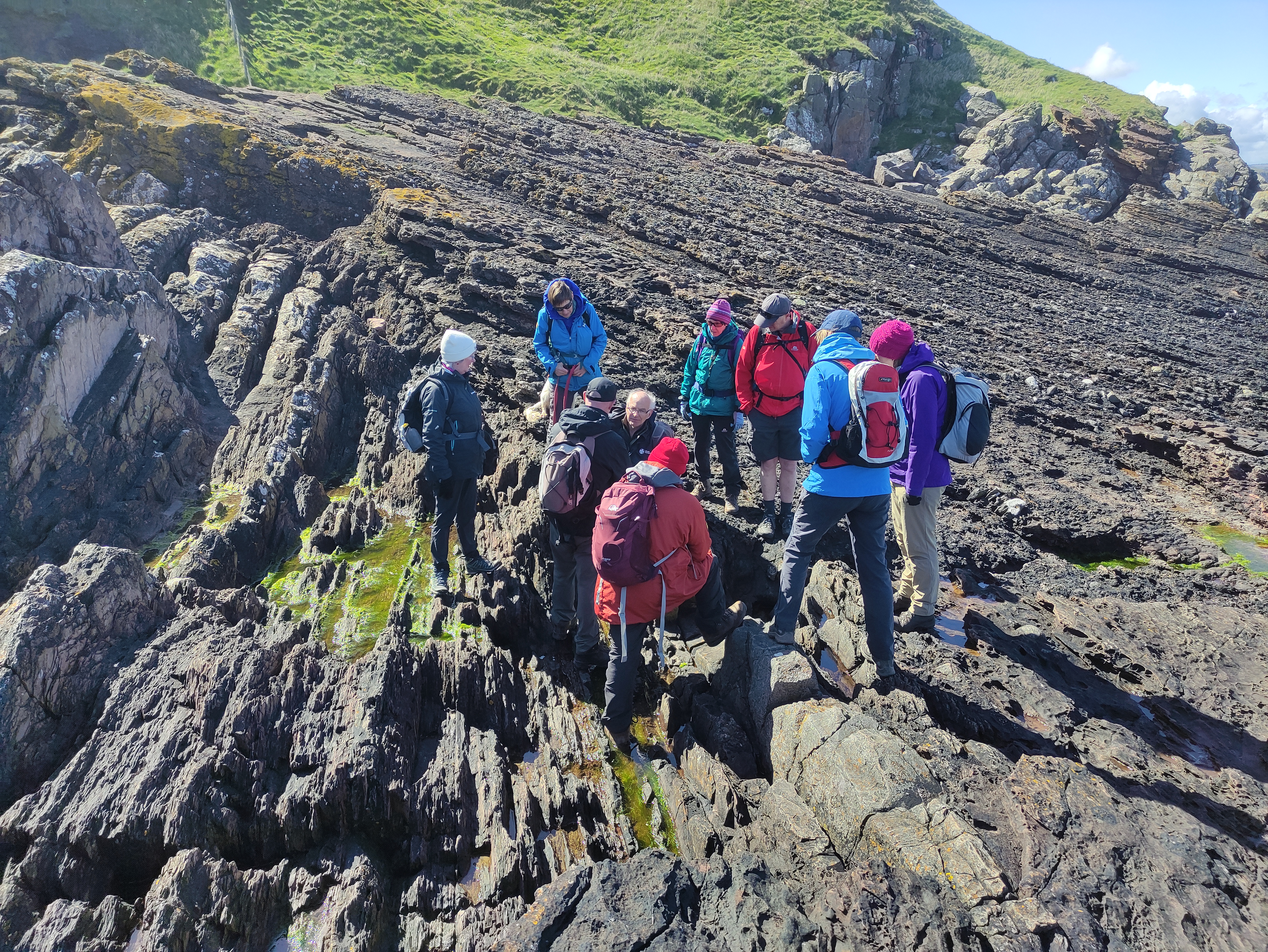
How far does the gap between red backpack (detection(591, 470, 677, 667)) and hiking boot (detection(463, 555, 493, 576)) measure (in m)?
2.53

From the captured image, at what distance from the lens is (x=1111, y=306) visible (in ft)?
59.5

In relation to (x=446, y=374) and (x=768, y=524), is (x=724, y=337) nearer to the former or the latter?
(x=768, y=524)

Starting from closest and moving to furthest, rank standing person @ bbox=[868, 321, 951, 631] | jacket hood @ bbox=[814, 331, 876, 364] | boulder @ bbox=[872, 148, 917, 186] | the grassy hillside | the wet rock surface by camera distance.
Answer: the wet rock surface < jacket hood @ bbox=[814, 331, 876, 364] < standing person @ bbox=[868, 321, 951, 631] < the grassy hillside < boulder @ bbox=[872, 148, 917, 186]

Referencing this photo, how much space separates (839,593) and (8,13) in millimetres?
39592

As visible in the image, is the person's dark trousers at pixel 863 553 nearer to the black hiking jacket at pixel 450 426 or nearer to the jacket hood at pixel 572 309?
the black hiking jacket at pixel 450 426

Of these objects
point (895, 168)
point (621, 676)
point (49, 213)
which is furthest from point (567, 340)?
point (895, 168)

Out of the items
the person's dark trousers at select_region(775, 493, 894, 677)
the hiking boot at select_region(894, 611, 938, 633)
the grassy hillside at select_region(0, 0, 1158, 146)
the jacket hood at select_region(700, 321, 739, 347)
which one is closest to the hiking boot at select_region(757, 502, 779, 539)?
the hiking boot at select_region(894, 611, 938, 633)

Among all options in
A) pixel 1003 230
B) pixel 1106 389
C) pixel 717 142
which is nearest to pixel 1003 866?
pixel 1106 389

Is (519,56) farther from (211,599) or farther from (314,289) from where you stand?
(211,599)

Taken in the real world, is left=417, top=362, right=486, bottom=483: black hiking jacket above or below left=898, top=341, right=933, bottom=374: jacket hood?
below

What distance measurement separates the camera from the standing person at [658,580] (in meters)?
Result: 4.82

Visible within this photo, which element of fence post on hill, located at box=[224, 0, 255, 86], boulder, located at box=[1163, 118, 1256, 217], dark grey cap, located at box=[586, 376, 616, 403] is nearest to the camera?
dark grey cap, located at box=[586, 376, 616, 403]

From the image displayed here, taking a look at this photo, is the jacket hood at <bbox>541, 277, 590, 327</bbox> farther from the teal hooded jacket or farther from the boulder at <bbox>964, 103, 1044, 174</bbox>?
the boulder at <bbox>964, 103, 1044, 174</bbox>

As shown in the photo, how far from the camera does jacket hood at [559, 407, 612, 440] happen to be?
17.6ft
